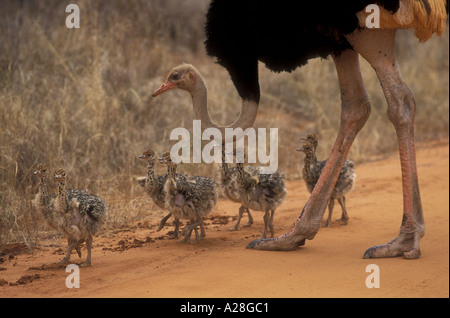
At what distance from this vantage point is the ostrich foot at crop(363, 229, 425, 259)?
5141 mm

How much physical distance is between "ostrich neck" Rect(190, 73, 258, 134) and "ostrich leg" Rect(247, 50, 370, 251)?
0.76 meters

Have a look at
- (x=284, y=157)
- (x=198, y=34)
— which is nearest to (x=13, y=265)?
(x=284, y=157)

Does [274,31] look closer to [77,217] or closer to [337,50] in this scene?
[337,50]

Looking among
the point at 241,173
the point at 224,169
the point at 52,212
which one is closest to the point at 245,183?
the point at 241,173

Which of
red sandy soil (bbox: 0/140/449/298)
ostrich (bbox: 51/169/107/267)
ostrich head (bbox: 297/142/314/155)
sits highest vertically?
ostrich head (bbox: 297/142/314/155)

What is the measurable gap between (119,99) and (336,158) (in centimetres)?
446

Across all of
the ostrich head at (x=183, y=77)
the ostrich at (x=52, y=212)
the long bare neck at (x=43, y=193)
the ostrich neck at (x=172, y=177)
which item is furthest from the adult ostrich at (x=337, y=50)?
the long bare neck at (x=43, y=193)

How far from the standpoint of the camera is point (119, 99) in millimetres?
9180

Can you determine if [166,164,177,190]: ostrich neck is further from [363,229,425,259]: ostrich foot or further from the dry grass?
[363,229,425,259]: ostrich foot

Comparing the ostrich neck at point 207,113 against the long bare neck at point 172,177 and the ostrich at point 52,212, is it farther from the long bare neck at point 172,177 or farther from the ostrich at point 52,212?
the ostrich at point 52,212

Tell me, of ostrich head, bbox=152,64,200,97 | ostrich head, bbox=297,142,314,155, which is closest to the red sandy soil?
ostrich head, bbox=297,142,314,155

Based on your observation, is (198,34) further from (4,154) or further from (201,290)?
(201,290)
